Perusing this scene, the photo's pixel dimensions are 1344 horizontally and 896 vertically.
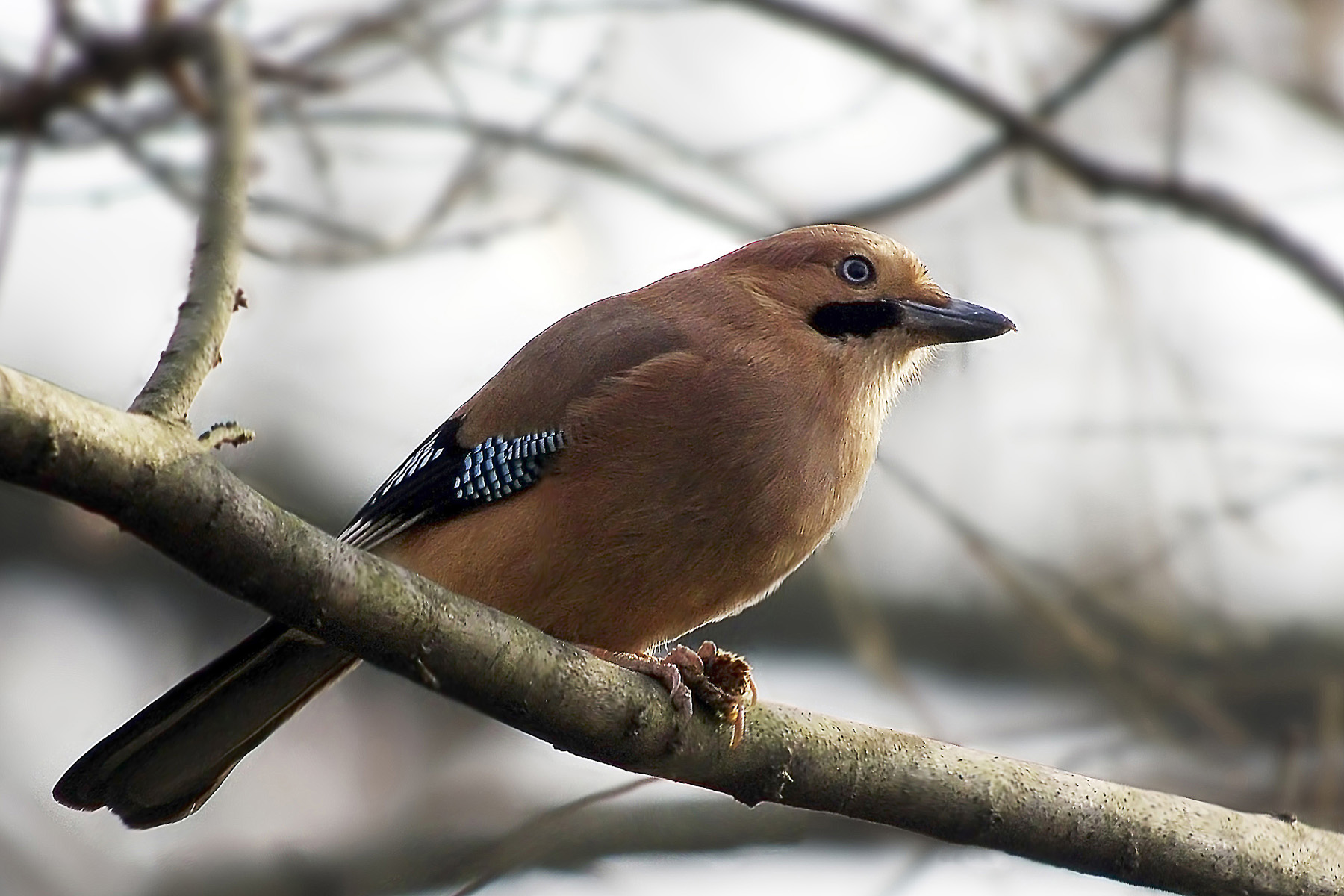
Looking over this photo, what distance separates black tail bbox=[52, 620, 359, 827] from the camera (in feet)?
14.2

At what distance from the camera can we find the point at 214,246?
4.40 m

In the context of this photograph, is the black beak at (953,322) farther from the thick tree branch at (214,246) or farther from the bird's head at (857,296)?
the thick tree branch at (214,246)

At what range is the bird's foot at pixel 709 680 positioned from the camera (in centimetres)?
397

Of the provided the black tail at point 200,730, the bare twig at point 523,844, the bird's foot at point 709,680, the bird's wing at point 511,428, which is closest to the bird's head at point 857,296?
the bird's wing at point 511,428

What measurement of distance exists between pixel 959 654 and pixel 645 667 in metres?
4.10

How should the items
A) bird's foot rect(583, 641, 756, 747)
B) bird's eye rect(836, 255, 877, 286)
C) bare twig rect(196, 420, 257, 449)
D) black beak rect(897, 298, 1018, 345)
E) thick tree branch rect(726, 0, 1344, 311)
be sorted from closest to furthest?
bare twig rect(196, 420, 257, 449) < bird's foot rect(583, 641, 756, 747) < black beak rect(897, 298, 1018, 345) < bird's eye rect(836, 255, 877, 286) < thick tree branch rect(726, 0, 1344, 311)

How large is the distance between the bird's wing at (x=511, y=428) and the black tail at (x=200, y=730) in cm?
53

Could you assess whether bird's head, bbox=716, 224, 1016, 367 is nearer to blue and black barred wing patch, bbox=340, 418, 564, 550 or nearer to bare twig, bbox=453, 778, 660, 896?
blue and black barred wing patch, bbox=340, 418, 564, 550

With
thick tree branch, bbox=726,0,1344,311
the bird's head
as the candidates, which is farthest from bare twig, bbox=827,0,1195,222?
the bird's head

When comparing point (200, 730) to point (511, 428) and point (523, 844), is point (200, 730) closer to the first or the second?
point (523, 844)

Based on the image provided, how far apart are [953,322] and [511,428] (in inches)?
60.5

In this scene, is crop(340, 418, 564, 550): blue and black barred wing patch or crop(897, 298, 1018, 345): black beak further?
crop(897, 298, 1018, 345): black beak

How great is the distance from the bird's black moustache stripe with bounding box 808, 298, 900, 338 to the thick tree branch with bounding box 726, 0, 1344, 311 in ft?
7.46

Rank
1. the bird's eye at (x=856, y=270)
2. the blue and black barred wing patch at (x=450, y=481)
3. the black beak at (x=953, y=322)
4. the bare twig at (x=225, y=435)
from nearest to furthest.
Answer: the bare twig at (x=225, y=435)
the blue and black barred wing patch at (x=450, y=481)
the black beak at (x=953, y=322)
the bird's eye at (x=856, y=270)
